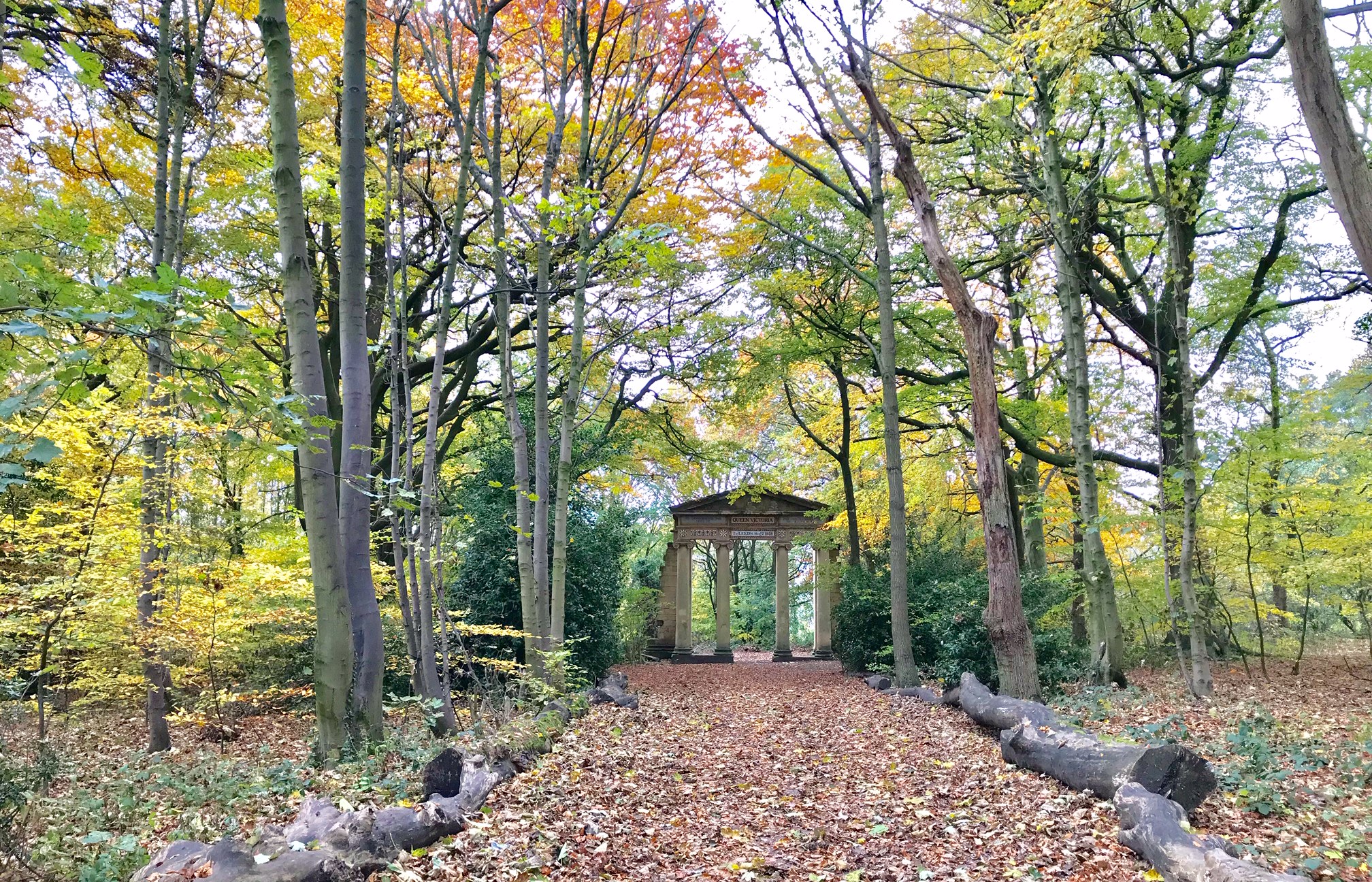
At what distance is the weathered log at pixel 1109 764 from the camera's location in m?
4.07

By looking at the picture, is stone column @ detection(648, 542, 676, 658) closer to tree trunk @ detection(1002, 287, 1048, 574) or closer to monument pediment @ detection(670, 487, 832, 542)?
monument pediment @ detection(670, 487, 832, 542)

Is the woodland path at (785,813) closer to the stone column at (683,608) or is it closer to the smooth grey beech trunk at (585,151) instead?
the smooth grey beech trunk at (585,151)

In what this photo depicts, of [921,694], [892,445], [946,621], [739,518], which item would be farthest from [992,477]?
[739,518]

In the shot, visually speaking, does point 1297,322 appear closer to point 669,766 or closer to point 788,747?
point 788,747

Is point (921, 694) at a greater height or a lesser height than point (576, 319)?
lesser

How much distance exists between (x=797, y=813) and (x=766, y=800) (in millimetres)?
382

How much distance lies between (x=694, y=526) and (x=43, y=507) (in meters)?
15.2

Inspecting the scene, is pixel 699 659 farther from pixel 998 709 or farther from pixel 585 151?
pixel 585 151

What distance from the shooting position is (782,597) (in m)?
20.1

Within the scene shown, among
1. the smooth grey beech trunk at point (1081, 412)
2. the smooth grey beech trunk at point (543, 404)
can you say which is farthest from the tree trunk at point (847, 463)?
the smooth grey beech trunk at point (543, 404)

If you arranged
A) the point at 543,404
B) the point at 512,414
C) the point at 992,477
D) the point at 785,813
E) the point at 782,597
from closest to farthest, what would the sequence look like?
the point at 785,813, the point at 992,477, the point at 512,414, the point at 543,404, the point at 782,597


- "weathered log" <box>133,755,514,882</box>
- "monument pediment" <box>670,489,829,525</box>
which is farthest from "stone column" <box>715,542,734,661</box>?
"weathered log" <box>133,755,514,882</box>

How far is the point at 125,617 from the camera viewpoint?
627cm

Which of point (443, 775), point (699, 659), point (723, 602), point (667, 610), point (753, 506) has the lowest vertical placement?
point (699, 659)
